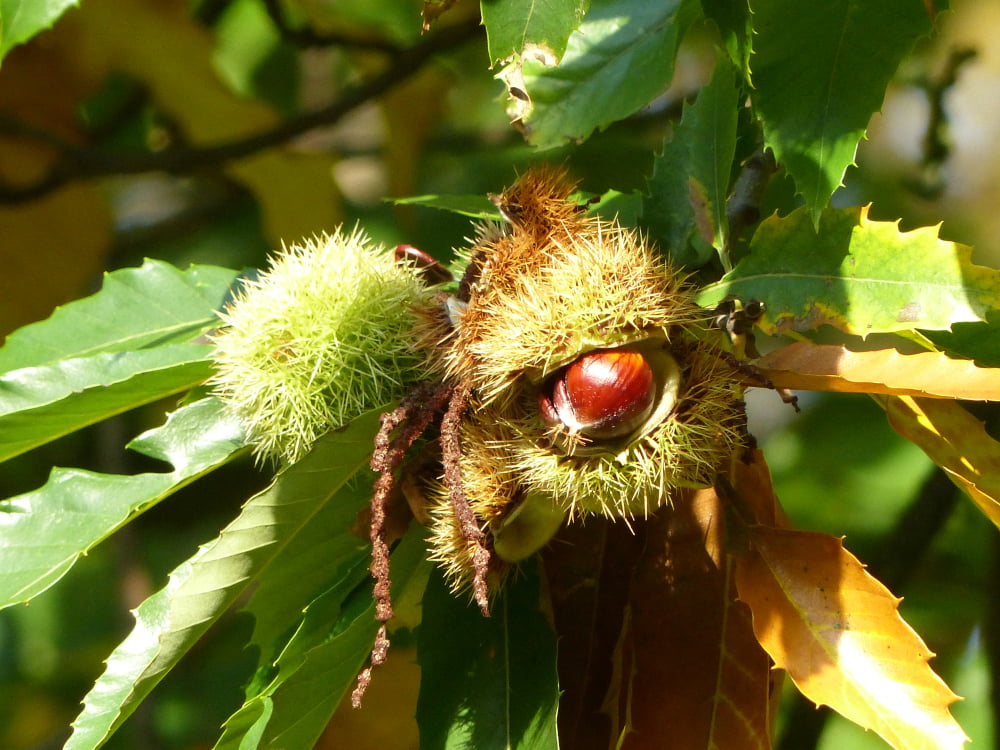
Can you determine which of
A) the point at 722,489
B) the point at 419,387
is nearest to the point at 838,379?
the point at 722,489

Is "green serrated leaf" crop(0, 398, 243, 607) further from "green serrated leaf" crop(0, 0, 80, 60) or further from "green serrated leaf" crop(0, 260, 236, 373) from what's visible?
"green serrated leaf" crop(0, 0, 80, 60)

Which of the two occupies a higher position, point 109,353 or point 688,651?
point 109,353

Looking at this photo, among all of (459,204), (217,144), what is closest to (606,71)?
(459,204)

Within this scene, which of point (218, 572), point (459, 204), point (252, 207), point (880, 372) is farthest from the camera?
point (252, 207)

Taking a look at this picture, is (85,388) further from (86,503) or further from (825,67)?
(825,67)

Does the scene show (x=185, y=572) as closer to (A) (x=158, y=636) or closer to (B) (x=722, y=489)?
(A) (x=158, y=636)

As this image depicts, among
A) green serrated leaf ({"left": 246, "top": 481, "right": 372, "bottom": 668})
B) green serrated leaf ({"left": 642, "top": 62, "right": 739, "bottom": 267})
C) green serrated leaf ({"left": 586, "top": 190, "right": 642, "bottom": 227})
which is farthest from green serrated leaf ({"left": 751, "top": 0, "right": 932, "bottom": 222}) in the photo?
green serrated leaf ({"left": 246, "top": 481, "right": 372, "bottom": 668})
